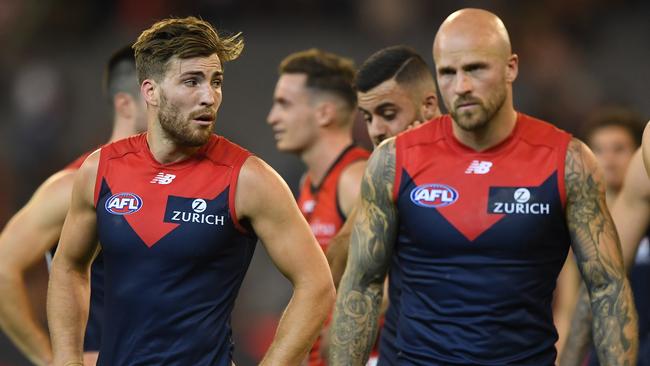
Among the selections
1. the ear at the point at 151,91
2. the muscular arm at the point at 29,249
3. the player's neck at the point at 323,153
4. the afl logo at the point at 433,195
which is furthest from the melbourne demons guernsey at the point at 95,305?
the player's neck at the point at 323,153

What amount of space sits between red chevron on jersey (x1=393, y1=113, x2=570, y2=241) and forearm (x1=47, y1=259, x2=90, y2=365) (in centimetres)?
144

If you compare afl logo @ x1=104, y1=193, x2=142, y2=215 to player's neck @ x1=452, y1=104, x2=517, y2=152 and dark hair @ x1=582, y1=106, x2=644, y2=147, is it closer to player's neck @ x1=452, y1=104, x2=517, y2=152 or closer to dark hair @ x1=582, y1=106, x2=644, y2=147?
player's neck @ x1=452, y1=104, x2=517, y2=152

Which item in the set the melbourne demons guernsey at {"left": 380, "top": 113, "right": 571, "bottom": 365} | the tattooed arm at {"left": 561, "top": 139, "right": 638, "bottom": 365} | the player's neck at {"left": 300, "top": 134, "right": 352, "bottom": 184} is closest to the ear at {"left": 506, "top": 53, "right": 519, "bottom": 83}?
the melbourne demons guernsey at {"left": 380, "top": 113, "right": 571, "bottom": 365}

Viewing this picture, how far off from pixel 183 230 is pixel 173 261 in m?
0.13

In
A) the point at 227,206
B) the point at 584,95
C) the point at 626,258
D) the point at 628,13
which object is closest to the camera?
the point at 227,206

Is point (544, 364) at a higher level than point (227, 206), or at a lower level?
lower

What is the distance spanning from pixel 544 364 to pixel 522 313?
0.79ft

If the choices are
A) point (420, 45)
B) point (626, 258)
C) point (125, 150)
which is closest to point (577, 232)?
point (626, 258)

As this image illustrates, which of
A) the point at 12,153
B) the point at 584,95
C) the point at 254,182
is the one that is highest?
the point at 254,182

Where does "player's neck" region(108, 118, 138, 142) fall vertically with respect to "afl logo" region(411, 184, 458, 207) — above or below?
below

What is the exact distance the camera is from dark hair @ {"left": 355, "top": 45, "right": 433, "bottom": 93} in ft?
21.8

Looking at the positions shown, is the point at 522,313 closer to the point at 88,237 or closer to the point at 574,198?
the point at 574,198

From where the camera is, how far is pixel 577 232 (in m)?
5.30

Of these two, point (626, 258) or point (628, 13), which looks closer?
point (626, 258)
